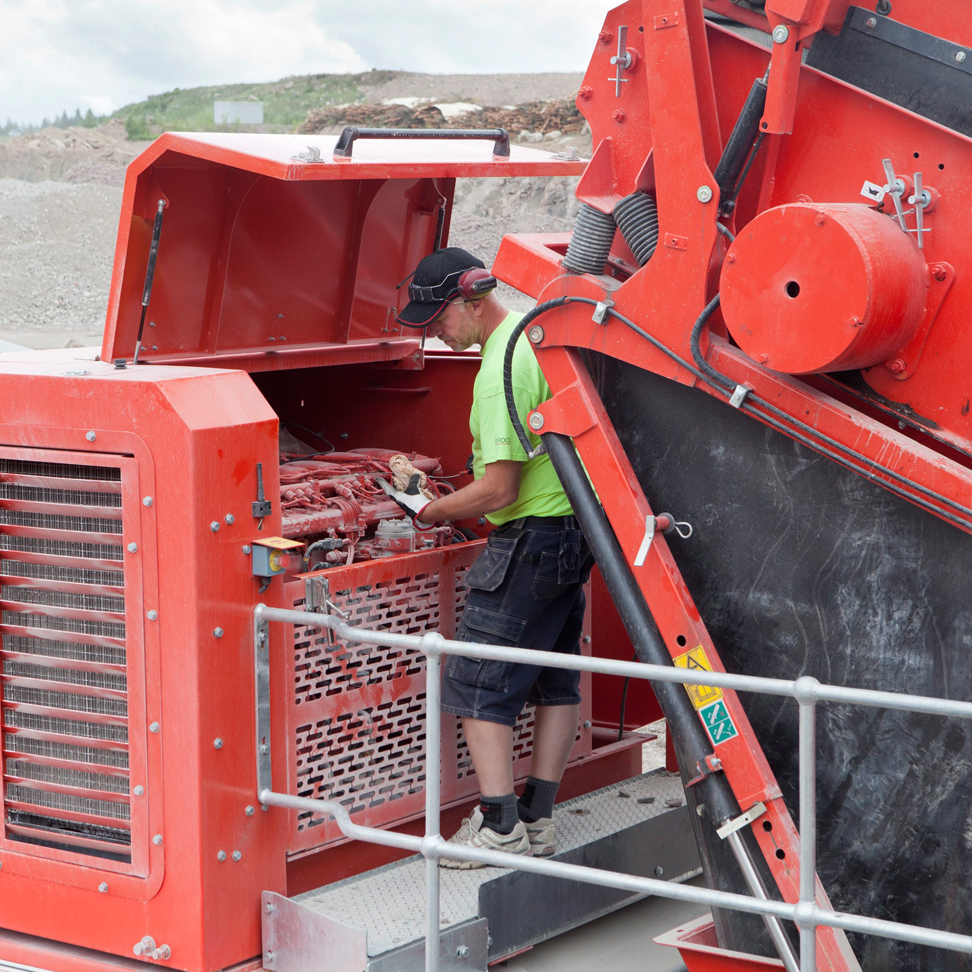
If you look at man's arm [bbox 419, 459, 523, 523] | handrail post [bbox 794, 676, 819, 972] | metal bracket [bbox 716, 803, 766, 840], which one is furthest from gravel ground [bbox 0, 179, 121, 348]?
handrail post [bbox 794, 676, 819, 972]

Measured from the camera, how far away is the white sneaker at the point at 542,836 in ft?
12.7

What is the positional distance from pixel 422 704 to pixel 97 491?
1.22 metres

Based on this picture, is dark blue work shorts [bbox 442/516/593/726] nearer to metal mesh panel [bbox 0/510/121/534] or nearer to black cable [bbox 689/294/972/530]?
black cable [bbox 689/294/972/530]

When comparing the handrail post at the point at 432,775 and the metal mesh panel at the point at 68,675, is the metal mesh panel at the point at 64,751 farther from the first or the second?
the handrail post at the point at 432,775

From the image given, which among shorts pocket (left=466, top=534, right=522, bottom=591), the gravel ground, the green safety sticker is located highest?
shorts pocket (left=466, top=534, right=522, bottom=591)

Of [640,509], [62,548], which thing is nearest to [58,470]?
[62,548]

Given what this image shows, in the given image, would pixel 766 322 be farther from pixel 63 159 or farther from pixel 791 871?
pixel 63 159

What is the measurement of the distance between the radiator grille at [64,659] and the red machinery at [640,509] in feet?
0.04

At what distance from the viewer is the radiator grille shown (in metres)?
3.44

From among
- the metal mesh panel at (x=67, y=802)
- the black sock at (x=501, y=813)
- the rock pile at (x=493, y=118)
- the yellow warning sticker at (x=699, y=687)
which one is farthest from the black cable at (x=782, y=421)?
the rock pile at (x=493, y=118)

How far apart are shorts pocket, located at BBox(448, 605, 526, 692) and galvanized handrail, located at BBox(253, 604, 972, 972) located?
20.5 inches

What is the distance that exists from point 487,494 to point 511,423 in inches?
9.3

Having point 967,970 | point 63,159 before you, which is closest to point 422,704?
point 967,970

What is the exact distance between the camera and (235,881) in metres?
3.39
